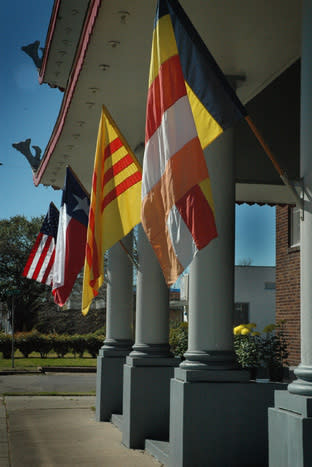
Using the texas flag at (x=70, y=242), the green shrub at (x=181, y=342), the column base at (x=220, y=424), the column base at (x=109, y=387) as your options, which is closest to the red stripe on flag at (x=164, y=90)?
the column base at (x=220, y=424)

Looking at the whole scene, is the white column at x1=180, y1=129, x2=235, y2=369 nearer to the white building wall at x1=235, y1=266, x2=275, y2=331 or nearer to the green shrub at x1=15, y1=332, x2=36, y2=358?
the green shrub at x1=15, y1=332, x2=36, y2=358

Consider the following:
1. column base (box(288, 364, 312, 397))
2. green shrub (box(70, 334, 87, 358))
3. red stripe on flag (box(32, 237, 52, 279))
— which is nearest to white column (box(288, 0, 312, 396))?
column base (box(288, 364, 312, 397))

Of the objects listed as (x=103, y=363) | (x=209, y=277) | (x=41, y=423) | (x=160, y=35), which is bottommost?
(x=41, y=423)

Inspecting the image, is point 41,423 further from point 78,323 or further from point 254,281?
point 78,323

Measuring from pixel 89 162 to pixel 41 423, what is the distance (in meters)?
5.03

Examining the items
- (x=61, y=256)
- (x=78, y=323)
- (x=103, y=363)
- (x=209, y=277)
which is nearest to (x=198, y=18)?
(x=209, y=277)

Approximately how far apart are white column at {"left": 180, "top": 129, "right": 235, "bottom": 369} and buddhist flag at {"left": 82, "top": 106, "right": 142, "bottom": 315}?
105 cm

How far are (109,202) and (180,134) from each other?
2.99 meters

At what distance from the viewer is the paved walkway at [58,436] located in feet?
26.2

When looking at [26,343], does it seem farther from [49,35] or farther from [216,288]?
[216,288]

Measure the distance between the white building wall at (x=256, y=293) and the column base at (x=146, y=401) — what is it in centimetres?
3003

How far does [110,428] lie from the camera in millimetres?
10570

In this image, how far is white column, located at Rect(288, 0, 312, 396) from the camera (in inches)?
183

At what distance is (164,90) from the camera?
16.8 ft
